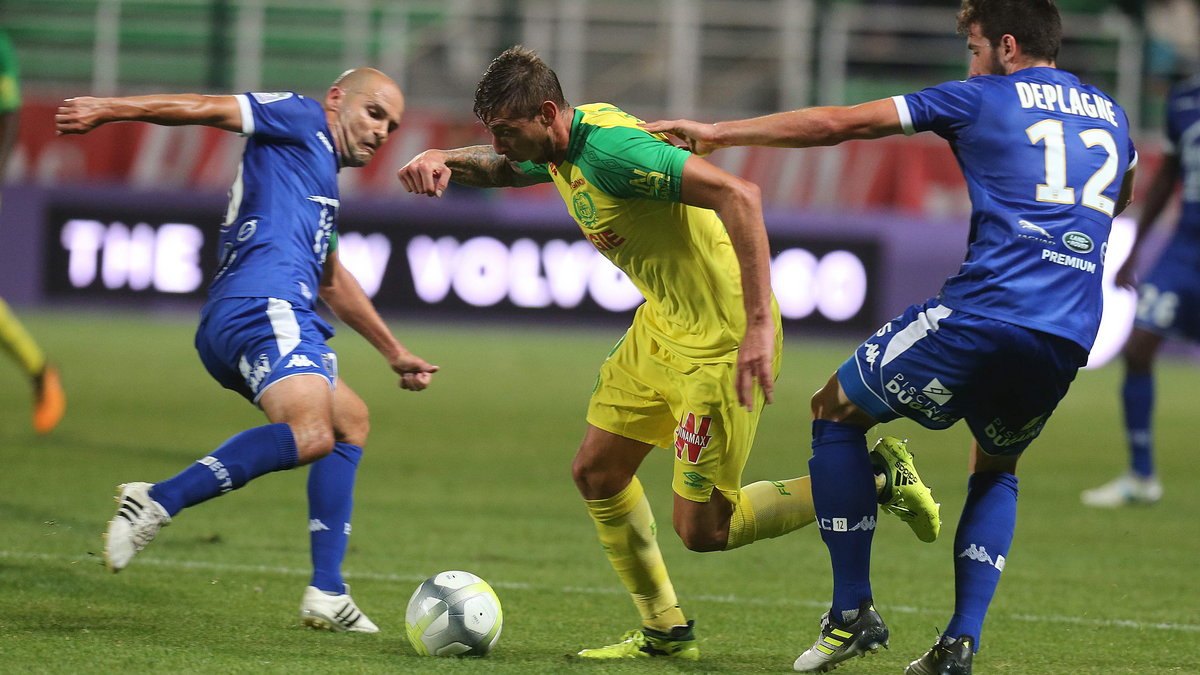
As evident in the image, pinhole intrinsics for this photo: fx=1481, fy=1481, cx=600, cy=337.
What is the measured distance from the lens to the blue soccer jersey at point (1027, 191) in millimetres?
3961

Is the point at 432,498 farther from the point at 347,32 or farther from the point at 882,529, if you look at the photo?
the point at 347,32

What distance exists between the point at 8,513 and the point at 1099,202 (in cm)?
479

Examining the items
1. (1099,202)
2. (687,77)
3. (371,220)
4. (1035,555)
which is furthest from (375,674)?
(687,77)

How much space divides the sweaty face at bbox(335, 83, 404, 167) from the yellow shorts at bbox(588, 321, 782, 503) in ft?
3.57

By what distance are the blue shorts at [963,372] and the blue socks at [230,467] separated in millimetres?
1606

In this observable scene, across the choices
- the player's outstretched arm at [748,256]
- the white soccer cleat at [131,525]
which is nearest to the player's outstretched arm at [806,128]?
the player's outstretched arm at [748,256]

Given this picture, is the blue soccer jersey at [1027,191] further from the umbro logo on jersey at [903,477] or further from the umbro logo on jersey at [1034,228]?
the umbro logo on jersey at [903,477]

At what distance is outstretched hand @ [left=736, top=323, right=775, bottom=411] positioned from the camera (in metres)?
3.87

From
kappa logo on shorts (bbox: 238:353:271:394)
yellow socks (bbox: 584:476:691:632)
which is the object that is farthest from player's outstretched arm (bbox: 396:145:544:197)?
yellow socks (bbox: 584:476:691:632)

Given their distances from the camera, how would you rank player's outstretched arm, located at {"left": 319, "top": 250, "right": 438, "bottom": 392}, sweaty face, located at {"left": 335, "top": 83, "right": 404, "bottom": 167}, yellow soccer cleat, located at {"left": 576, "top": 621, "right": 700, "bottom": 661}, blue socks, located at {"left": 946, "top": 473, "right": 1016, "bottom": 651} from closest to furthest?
blue socks, located at {"left": 946, "top": 473, "right": 1016, "bottom": 651}
yellow soccer cleat, located at {"left": 576, "top": 621, "right": 700, "bottom": 661}
sweaty face, located at {"left": 335, "top": 83, "right": 404, "bottom": 167}
player's outstretched arm, located at {"left": 319, "top": 250, "right": 438, "bottom": 392}

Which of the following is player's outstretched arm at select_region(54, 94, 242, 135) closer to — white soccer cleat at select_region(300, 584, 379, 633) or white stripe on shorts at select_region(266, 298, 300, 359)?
white stripe on shorts at select_region(266, 298, 300, 359)

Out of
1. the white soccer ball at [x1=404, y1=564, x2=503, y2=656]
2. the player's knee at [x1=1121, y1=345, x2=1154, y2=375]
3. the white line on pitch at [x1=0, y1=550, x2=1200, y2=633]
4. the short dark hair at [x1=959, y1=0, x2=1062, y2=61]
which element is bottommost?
the white line on pitch at [x1=0, y1=550, x2=1200, y2=633]

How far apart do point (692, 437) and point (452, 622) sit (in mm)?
898

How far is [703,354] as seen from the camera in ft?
14.9
